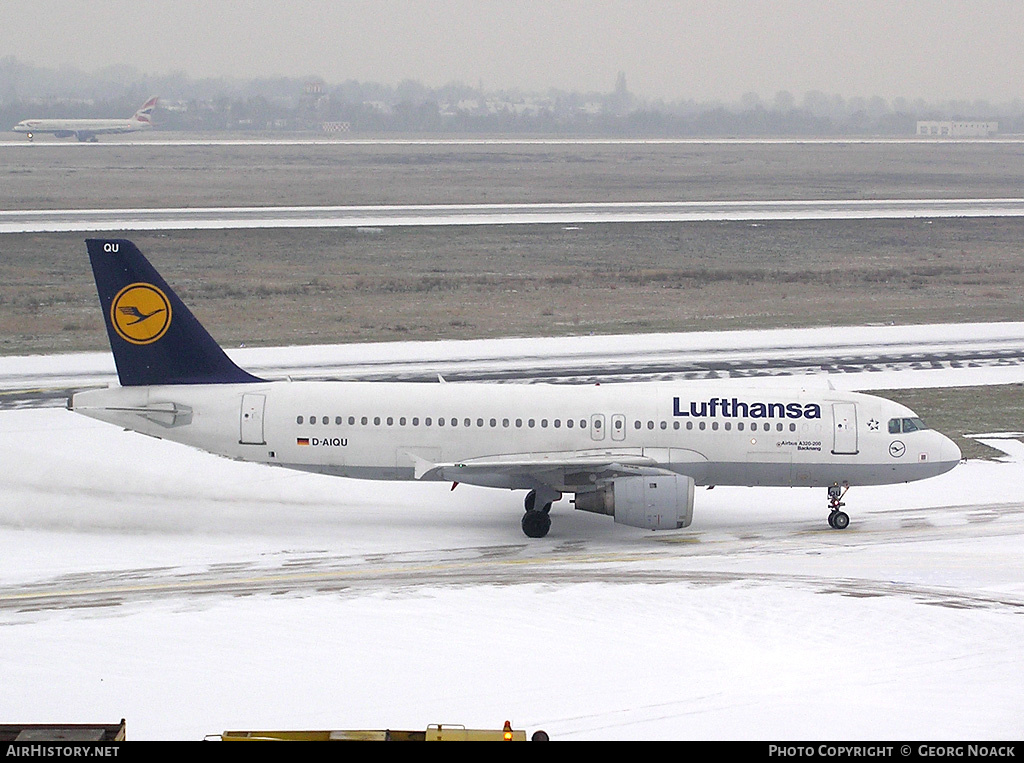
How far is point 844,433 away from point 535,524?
9.55 meters

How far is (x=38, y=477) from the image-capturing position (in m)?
36.2

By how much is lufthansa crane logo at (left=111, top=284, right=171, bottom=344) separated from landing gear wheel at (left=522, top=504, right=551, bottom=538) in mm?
11927

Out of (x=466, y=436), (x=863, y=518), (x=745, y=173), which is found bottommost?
(x=863, y=518)

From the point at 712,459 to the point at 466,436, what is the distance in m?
7.20

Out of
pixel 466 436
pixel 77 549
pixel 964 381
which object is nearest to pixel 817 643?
pixel 466 436

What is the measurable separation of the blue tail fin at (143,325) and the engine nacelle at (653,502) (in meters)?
12.5

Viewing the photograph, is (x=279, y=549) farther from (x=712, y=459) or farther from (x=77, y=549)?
(x=712, y=459)

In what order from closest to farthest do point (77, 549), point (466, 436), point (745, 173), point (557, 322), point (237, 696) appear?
point (237, 696) < point (77, 549) < point (466, 436) < point (557, 322) < point (745, 173)

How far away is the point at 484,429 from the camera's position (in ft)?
111

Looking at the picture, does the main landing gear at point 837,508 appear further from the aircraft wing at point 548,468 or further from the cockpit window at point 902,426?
the aircraft wing at point 548,468

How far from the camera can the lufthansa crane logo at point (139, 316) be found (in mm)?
34062

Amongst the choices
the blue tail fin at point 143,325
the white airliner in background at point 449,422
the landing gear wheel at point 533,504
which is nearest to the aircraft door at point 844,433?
the white airliner in background at point 449,422

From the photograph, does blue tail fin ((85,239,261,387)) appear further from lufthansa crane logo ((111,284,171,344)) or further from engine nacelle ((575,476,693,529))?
engine nacelle ((575,476,693,529))

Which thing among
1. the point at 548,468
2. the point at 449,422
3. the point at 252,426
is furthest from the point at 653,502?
the point at 252,426
